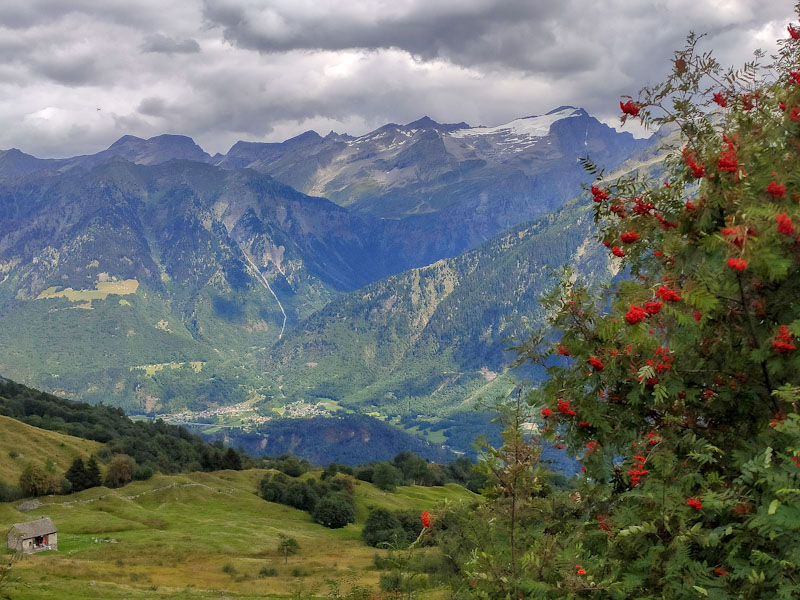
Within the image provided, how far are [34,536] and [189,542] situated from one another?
21477 millimetres

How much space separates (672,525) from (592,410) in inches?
101

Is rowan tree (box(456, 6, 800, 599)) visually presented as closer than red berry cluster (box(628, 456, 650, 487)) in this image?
Yes

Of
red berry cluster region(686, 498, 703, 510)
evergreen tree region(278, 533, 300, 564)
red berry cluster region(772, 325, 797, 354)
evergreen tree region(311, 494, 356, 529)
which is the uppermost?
red berry cluster region(772, 325, 797, 354)

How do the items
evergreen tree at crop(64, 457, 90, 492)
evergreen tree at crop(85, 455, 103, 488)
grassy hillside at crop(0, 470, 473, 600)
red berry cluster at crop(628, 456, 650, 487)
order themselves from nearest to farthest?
red berry cluster at crop(628, 456, 650, 487)
grassy hillside at crop(0, 470, 473, 600)
evergreen tree at crop(64, 457, 90, 492)
evergreen tree at crop(85, 455, 103, 488)

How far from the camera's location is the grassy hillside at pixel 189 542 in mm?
64750

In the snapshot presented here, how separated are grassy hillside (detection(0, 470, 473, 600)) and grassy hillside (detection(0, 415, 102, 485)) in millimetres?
17470

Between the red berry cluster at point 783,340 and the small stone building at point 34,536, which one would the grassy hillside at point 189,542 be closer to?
the small stone building at point 34,536

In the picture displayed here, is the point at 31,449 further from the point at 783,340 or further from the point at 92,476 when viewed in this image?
the point at 783,340

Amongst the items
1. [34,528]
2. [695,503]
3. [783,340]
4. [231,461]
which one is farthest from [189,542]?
[783,340]

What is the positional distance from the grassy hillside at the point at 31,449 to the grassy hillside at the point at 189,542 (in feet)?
57.3

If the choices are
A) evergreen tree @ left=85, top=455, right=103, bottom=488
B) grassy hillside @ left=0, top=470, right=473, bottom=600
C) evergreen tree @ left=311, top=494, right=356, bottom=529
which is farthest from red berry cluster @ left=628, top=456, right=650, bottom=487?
evergreen tree @ left=85, top=455, right=103, bottom=488

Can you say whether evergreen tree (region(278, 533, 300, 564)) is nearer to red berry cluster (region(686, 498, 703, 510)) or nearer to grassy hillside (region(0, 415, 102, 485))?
grassy hillside (region(0, 415, 102, 485))

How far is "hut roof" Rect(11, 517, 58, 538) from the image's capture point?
9256cm

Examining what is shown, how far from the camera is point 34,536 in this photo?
9394 centimetres
